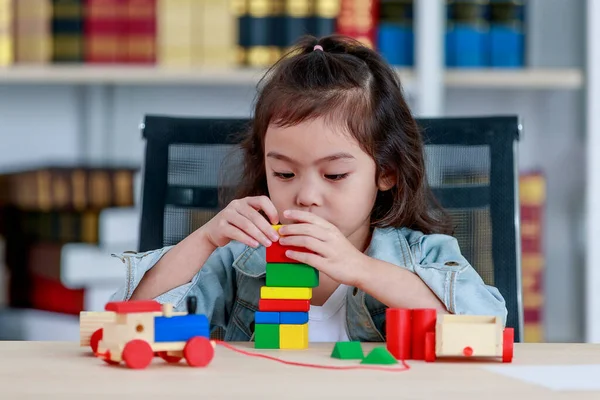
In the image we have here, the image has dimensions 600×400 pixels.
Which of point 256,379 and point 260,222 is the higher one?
point 260,222

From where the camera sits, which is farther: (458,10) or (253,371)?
(458,10)

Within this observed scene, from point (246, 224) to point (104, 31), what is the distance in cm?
162

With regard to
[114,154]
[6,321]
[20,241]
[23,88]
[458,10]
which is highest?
[458,10]

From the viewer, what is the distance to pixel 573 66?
304 centimetres

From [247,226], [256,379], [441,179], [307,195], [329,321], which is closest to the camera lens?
[256,379]

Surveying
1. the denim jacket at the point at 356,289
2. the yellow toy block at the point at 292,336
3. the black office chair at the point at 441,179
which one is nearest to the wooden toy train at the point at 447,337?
the yellow toy block at the point at 292,336

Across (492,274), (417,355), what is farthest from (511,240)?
(417,355)

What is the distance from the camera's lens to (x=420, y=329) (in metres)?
1.01

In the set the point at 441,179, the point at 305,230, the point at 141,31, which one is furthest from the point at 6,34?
the point at 305,230

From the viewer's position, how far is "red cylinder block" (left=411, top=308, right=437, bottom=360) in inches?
39.8

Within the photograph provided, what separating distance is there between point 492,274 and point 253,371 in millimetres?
729

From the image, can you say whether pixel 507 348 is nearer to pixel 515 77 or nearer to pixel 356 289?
pixel 356 289

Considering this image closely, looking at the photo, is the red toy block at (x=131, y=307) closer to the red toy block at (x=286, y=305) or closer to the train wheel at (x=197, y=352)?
the train wheel at (x=197, y=352)

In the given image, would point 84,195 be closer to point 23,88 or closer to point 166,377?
point 23,88
